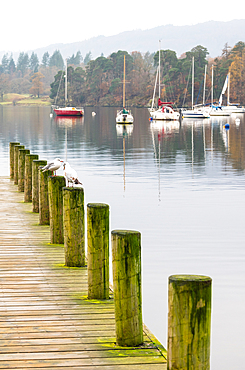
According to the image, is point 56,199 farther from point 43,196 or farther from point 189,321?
point 189,321

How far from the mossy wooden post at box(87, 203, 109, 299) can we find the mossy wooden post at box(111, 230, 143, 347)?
47.8 inches

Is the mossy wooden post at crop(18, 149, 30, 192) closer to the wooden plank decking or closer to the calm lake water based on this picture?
the calm lake water

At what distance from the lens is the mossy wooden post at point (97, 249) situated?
6879 millimetres

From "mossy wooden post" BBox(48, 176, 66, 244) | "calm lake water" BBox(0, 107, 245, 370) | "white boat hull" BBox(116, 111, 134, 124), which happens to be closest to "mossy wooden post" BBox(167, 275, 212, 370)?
"calm lake water" BBox(0, 107, 245, 370)

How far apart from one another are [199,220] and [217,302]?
23.1 ft

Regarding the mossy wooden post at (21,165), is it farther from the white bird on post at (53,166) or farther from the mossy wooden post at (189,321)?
the mossy wooden post at (189,321)

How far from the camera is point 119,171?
28.1 metres

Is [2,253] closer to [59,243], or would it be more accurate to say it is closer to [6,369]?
[59,243]

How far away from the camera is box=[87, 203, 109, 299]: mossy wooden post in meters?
6.88

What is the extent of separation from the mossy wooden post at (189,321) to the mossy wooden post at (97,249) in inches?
93.4

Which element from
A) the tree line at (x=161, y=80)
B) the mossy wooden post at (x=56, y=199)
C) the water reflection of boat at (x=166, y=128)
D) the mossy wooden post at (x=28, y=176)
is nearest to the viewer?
the mossy wooden post at (x=56, y=199)

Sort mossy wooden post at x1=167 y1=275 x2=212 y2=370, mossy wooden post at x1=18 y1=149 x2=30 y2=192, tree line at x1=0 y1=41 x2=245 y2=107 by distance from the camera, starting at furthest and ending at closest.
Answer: tree line at x1=0 y1=41 x2=245 y2=107, mossy wooden post at x1=18 y1=149 x2=30 y2=192, mossy wooden post at x1=167 y1=275 x2=212 y2=370

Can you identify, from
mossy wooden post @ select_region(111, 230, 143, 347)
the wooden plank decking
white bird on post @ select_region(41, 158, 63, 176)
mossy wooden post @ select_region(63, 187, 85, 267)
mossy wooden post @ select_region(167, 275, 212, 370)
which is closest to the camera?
mossy wooden post @ select_region(167, 275, 212, 370)

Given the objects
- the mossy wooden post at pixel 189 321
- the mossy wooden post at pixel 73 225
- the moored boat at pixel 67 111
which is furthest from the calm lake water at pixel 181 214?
the moored boat at pixel 67 111
